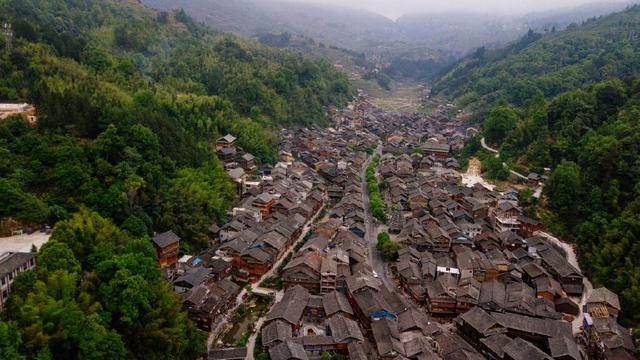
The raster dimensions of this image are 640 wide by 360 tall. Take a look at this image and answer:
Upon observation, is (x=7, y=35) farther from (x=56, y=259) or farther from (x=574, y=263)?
(x=574, y=263)

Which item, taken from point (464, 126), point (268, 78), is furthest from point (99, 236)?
point (464, 126)

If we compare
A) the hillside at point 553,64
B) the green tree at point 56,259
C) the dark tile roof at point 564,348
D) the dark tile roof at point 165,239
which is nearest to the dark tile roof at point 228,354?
the green tree at point 56,259

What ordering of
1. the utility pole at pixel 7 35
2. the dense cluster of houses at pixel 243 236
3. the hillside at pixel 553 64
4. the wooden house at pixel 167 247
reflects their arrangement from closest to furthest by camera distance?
the dense cluster of houses at pixel 243 236, the wooden house at pixel 167 247, the utility pole at pixel 7 35, the hillside at pixel 553 64

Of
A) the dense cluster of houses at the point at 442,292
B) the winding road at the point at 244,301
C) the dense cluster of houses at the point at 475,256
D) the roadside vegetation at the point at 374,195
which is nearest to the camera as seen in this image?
the dense cluster of houses at the point at 442,292

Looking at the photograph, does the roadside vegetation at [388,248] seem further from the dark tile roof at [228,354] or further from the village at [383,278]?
the dark tile roof at [228,354]

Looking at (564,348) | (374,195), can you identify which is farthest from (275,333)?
(374,195)
